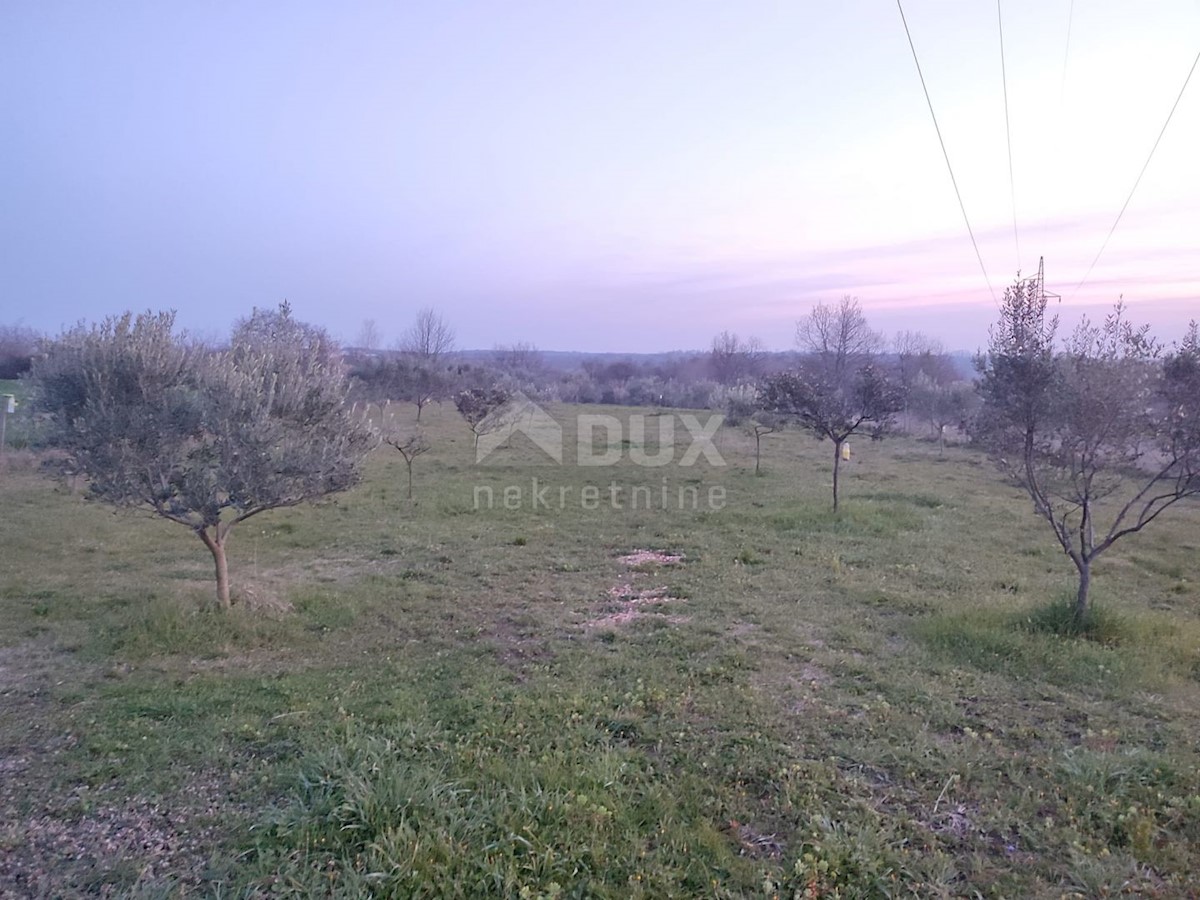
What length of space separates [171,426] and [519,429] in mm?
20409

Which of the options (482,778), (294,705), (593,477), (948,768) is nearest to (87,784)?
(294,705)

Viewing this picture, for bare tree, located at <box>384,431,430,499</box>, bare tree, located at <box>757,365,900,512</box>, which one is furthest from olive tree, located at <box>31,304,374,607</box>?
bare tree, located at <box>757,365,900,512</box>

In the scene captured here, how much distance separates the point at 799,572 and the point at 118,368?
24.7 feet

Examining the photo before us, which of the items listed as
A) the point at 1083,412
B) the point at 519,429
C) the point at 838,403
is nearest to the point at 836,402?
the point at 838,403

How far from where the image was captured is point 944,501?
14.3 meters

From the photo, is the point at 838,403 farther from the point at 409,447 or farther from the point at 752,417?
the point at 752,417

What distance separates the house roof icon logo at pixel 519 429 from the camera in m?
19.9

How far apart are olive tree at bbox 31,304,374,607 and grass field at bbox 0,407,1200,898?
1.24 meters

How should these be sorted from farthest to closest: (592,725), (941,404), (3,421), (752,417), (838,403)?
(941,404)
(752,417)
(3,421)
(838,403)
(592,725)

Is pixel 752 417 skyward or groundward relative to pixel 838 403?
groundward

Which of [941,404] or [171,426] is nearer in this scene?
[171,426]

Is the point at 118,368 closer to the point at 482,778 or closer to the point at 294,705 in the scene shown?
the point at 294,705

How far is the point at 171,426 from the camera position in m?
6.05

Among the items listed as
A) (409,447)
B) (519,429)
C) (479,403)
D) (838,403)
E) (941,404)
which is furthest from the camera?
→ (941,404)
